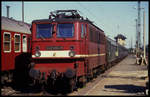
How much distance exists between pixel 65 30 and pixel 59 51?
1.14 m

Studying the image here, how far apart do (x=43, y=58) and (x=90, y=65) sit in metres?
3.31

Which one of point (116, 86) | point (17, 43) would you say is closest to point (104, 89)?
point (116, 86)

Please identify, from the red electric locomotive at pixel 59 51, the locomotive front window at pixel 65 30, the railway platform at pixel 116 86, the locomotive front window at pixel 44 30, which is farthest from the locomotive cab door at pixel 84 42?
the locomotive front window at pixel 44 30

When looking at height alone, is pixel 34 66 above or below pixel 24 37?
below

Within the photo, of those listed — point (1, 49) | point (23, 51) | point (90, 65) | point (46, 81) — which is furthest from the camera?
point (23, 51)

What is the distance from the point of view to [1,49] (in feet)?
44.3

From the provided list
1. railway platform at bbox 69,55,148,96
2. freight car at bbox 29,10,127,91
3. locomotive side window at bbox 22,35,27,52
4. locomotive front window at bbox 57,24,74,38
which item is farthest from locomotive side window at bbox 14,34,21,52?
railway platform at bbox 69,55,148,96

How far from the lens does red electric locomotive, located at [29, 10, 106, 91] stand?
12180 mm

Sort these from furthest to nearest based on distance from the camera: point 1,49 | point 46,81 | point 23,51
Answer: point 23,51 < point 1,49 < point 46,81

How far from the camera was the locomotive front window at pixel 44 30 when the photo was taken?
12922 millimetres

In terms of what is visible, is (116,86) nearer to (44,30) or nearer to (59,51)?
(59,51)

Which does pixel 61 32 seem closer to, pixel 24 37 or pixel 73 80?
pixel 73 80

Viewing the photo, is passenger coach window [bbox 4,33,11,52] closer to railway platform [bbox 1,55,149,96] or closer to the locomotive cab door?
railway platform [bbox 1,55,149,96]

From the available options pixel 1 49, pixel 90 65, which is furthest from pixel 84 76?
pixel 1 49
